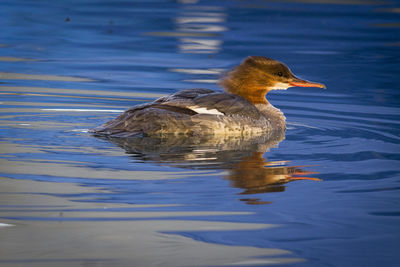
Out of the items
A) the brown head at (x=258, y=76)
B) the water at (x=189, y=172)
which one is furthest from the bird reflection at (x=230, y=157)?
the brown head at (x=258, y=76)

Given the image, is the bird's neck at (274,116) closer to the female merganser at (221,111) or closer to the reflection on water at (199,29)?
the female merganser at (221,111)

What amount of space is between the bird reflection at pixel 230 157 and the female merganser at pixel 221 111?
0.39ft

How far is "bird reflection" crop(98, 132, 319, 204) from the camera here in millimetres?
6625

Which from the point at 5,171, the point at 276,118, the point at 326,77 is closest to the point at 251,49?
the point at 326,77

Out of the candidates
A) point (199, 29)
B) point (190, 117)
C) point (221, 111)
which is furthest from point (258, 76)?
point (199, 29)

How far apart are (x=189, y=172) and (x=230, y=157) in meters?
0.89

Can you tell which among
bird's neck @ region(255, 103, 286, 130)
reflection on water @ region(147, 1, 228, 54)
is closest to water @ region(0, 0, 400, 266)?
bird's neck @ region(255, 103, 286, 130)

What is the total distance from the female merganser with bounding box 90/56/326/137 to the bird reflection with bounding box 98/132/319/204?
12 cm

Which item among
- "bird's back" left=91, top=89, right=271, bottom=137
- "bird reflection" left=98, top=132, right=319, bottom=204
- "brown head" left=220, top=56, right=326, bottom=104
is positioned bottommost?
"bird reflection" left=98, top=132, right=319, bottom=204

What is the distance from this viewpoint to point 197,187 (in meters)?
6.28

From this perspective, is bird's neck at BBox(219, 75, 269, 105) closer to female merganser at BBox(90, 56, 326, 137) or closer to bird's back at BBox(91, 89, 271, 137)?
female merganser at BBox(90, 56, 326, 137)

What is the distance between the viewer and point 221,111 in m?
8.80

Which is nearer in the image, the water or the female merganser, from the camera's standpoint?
the water

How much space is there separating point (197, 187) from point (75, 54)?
10.0 m
